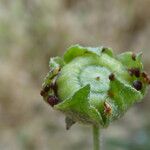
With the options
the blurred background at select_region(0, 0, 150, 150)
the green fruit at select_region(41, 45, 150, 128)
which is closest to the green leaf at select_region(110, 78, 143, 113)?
the green fruit at select_region(41, 45, 150, 128)

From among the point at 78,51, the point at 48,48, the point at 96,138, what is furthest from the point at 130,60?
the point at 48,48

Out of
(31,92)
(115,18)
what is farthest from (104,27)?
(31,92)

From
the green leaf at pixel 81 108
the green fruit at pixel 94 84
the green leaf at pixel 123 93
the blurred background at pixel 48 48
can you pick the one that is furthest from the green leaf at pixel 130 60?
the blurred background at pixel 48 48

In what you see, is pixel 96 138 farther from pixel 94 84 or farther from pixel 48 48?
pixel 48 48

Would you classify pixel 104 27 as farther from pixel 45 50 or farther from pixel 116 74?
pixel 116 74

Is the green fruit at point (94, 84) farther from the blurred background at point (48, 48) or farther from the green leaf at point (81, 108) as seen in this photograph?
the blurred background at point (48, 48)

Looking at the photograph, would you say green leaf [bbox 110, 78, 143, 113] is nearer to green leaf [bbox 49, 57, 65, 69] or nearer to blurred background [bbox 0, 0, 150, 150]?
green leaf [bbox 49, 57, 65, 69]
